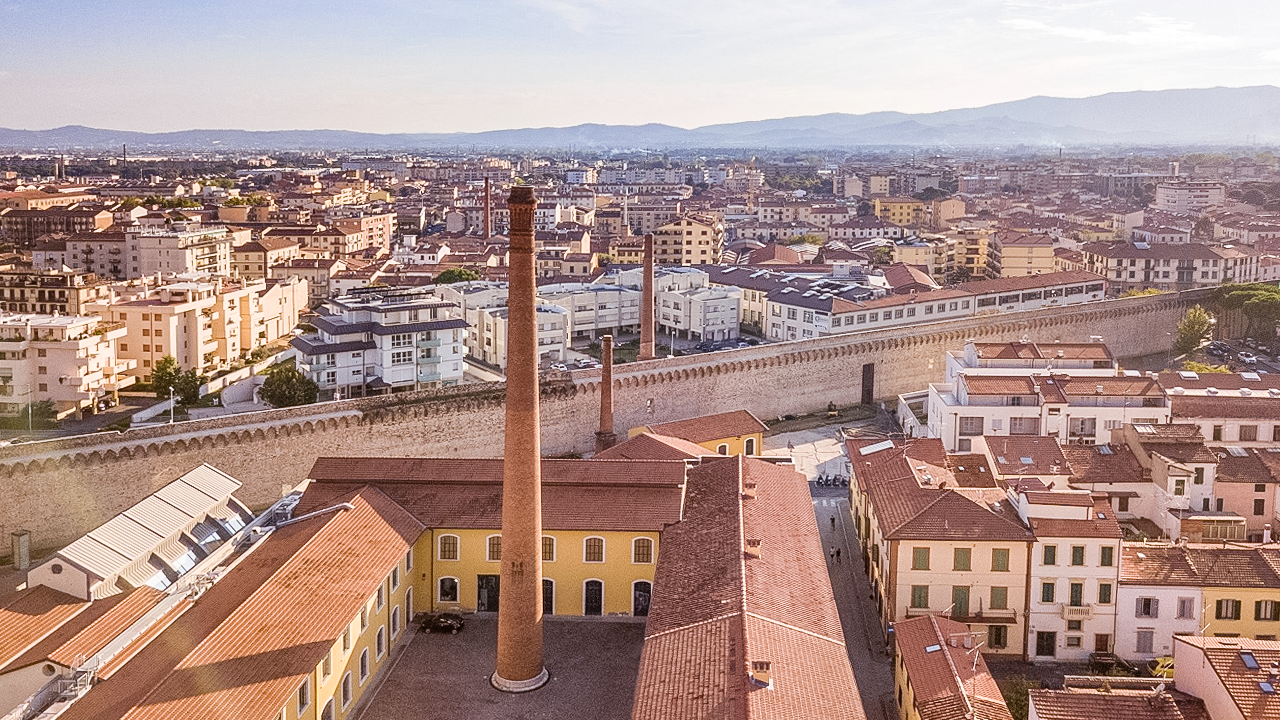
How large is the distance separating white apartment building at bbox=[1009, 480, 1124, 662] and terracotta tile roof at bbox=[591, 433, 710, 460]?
33.7 feet

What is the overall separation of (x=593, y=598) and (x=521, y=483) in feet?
16.0

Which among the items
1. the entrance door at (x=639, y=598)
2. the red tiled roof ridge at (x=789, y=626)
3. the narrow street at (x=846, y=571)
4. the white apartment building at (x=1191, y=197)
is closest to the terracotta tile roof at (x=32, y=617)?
the entrance door at (x=639, y=598)

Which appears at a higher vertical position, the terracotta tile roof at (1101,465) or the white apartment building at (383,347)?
the white apartment building at (383,347)

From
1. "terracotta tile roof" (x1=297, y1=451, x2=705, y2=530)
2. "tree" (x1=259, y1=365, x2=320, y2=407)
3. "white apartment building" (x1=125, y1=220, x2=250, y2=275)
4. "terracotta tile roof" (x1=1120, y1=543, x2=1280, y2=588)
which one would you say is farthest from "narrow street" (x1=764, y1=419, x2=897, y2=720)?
"white apartment building" (x1=125, y1=220, x2=250, y2=275)

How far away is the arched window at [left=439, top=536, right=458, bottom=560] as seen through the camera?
24438 millimetres

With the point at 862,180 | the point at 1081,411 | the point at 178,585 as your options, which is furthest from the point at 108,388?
the point at 862,180

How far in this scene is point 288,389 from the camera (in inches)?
1532

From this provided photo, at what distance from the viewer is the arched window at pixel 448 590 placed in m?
24.5

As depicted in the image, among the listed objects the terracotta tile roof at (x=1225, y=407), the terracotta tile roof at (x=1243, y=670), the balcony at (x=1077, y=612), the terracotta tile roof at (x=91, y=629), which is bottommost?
the balcony at (x=1077, y=612)

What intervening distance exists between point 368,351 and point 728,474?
19.8m

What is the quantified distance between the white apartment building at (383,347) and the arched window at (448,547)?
17.6m

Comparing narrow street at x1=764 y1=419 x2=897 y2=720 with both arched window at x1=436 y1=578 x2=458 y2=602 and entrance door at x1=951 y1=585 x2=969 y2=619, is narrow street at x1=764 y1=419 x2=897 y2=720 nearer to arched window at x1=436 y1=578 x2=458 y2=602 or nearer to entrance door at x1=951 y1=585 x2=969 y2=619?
entrance door at x1=951 y1=585 x2=969 y2=619

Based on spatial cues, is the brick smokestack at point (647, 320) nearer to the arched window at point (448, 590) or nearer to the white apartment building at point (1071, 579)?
the arched window at point (448, 590)

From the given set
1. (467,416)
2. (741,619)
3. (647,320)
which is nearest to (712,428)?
(467,416)
